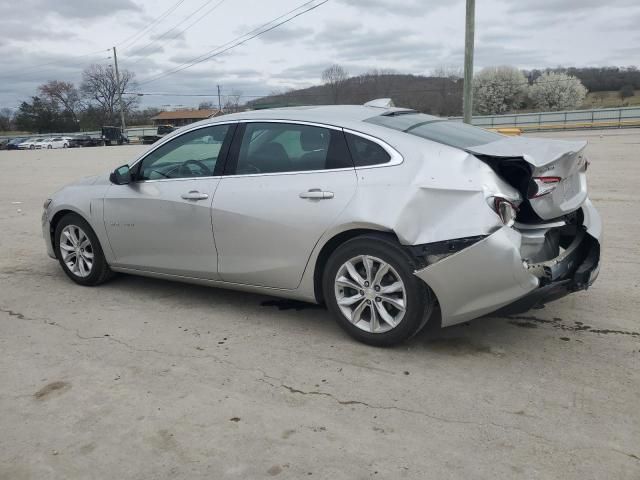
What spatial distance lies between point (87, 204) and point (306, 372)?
2903 mm

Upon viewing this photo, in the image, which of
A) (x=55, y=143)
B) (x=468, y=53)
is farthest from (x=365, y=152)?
(x=55, y=143)

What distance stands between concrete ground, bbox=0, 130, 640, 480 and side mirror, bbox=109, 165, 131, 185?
1.06m

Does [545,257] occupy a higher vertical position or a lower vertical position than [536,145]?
lower

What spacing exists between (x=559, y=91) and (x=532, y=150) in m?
73.9

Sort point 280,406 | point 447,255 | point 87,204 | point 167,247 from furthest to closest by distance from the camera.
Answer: point 87,204 → point 167,247 → point 447,255 → point 280,406

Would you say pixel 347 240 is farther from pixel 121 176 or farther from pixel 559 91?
pixel 559 91

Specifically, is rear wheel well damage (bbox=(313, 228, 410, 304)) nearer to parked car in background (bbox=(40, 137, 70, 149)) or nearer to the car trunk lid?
the car trunk lid

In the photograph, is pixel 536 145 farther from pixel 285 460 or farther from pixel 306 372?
pixel 285 460

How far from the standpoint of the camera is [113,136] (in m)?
57.3

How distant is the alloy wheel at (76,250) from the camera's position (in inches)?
212

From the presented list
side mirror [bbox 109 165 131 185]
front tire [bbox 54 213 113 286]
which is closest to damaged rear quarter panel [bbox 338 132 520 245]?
side mirror [bbox 109 165 131 185]

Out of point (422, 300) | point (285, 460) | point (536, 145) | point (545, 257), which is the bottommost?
point (285, 460)

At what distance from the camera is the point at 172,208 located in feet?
15.2

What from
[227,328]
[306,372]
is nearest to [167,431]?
[306,372]
